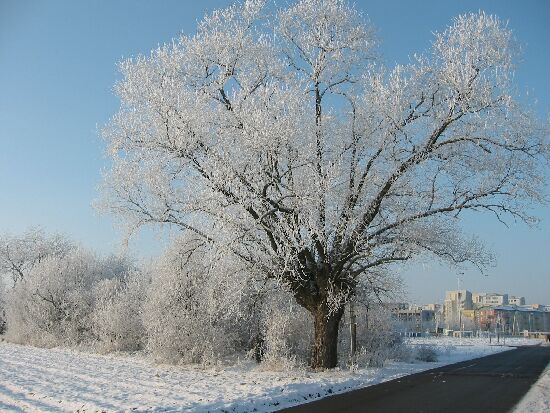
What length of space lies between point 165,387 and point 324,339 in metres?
6.28

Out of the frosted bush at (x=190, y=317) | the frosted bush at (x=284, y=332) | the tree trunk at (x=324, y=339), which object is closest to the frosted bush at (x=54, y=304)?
the frosted bush at (x=190, y=317)

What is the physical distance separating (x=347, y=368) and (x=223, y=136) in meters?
9.41

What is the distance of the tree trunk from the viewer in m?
18.2

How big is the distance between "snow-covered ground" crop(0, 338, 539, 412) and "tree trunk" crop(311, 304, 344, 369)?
671mm

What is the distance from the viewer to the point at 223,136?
16.5 m

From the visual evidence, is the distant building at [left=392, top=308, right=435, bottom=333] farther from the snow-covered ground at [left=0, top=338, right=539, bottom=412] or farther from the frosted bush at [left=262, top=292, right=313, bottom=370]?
the snow-covered ground at [left=0, top=338, right=539, bottom=412]

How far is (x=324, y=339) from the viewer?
18.5 metres

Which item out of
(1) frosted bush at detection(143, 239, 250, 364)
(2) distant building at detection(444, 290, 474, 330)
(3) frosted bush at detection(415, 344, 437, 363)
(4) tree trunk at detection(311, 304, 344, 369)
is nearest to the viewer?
(4) tree trunk at detection(311, 304, 344, 369)

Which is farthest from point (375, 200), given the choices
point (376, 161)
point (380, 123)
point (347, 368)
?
point (347, 368)

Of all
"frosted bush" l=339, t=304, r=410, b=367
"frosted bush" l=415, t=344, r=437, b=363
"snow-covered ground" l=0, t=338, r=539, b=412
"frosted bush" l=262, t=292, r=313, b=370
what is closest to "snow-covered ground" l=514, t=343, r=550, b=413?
"snow-covered ground" l=0, t=338, r=539, b=412

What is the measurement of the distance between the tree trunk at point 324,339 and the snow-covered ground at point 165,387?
671 mm

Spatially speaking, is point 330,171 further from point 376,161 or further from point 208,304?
point 208,304

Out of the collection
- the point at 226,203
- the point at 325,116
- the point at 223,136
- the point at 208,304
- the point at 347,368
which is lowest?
the point at 347,368

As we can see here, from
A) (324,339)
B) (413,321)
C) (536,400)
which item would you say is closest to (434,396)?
(536,400)
